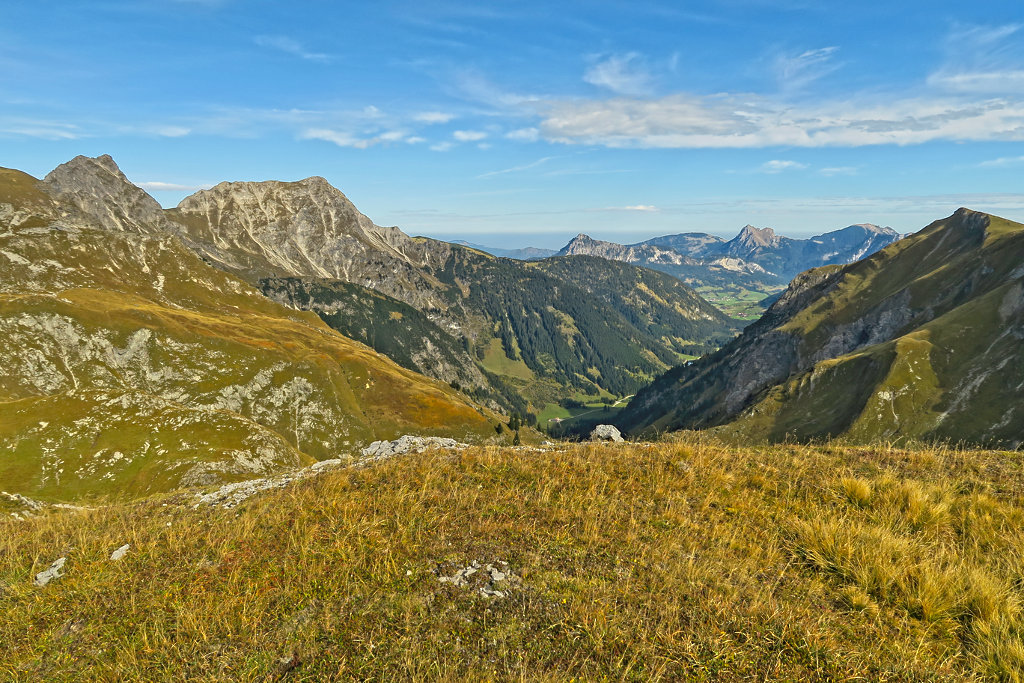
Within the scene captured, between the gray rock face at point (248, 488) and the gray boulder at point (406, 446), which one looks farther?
the gray boulder at point (406, 446)

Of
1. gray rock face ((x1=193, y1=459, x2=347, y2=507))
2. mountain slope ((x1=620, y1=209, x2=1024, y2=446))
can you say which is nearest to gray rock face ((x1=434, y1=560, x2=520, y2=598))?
gray rock face ((x1=193, y1=459, x2=347, y2=507))

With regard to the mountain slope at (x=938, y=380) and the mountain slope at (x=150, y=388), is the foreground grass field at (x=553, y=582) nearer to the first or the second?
the mountain slope at (x=150, y=388)

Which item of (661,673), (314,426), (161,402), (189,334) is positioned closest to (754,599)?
(661,673)

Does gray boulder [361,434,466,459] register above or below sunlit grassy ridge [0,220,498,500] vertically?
above

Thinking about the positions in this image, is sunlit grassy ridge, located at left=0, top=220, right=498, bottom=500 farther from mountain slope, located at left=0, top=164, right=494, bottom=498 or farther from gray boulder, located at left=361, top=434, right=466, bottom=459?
gray boulder, located at left=361, top=434, right=466, bottom=459

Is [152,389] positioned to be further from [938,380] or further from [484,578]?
[938,380]

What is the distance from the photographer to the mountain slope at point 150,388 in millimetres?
71750

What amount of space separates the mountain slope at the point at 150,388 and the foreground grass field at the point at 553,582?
6914 cm

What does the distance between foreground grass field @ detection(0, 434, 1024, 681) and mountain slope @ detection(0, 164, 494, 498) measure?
227 feet

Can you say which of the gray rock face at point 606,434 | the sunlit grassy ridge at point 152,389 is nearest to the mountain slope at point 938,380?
the gray rock face at point 606,434

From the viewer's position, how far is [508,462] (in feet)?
51.5

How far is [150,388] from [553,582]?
14617 centimetres

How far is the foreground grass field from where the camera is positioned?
670 cm

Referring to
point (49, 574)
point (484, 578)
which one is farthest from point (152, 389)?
point (484, 578)
